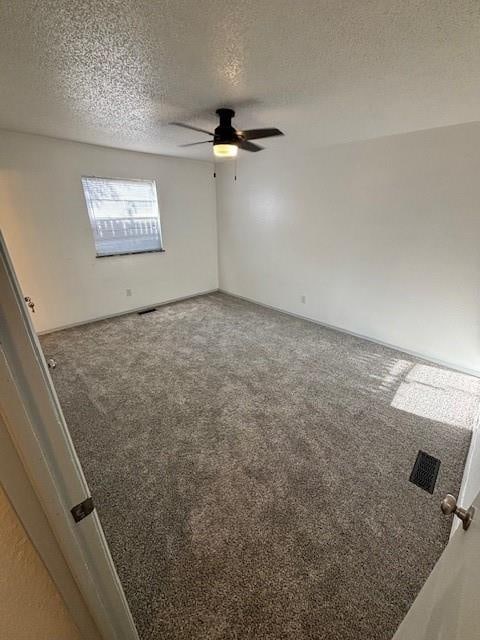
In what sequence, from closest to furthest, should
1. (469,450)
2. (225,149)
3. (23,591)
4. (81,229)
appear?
(23,591) → (469,450) → (225,149) → (81,229)

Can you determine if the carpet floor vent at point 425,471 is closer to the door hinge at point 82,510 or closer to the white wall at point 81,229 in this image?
the door hinge at point 82,510

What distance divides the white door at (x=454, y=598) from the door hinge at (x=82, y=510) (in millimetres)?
806

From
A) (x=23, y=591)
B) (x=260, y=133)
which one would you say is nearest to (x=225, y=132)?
(x=260, y=133)

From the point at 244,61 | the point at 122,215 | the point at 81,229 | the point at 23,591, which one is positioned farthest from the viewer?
the point at 122,215

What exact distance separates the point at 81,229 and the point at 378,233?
384 centimetres

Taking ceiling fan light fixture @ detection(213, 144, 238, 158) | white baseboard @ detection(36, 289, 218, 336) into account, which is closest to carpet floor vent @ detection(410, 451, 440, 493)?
ceiling fan light fixture @ detection(213, 144, 238, 158)

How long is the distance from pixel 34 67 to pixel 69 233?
2.36 metres

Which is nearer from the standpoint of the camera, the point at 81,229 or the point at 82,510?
the point at 82,510

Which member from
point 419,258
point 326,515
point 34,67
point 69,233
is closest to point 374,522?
point 326,515

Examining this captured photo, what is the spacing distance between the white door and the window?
4.48 m

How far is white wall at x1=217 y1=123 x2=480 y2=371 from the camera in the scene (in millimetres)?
2666

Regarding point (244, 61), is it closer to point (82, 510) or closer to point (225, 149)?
point (225, 149)

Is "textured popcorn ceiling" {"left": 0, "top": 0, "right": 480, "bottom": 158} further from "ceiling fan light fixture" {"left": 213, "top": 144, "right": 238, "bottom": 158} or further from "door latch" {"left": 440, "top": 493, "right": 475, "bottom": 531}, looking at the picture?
"door latch" {"left": 440, "top": 493, "right": 475, "bottom": 531}

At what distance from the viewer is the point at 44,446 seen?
56 cm
